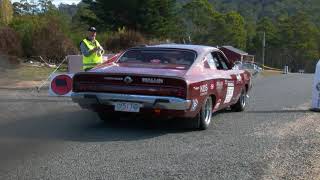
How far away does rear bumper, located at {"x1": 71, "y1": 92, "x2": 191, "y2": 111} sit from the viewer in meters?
9.38

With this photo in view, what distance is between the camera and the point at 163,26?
52.3 meters

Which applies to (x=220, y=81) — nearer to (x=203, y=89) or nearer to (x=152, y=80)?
(x=203, y=89)

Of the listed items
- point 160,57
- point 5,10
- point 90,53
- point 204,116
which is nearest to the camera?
point 204,116

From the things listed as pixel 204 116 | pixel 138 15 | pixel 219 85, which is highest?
pixel 219 85

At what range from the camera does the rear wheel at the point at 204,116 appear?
10086 mm

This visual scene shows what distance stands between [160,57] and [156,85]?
4.31ft

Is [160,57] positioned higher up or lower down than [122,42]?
higher up

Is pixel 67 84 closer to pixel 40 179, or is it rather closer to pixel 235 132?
pixel 235 132

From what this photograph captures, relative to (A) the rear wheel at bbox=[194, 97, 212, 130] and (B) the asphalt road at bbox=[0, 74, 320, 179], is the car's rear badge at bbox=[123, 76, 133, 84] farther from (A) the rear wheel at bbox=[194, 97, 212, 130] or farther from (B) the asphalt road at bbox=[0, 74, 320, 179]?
(A) the rear wheel at bbox=[194, 97, 212, 130]

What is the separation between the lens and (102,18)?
179 feet

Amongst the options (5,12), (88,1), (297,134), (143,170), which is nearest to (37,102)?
(297,134)

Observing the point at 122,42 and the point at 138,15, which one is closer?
the point at 122,42

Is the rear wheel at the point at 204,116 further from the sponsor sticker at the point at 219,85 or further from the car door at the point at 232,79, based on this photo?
the car door at the point at 232,79

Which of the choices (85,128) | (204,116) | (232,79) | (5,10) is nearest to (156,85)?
(204,116)
